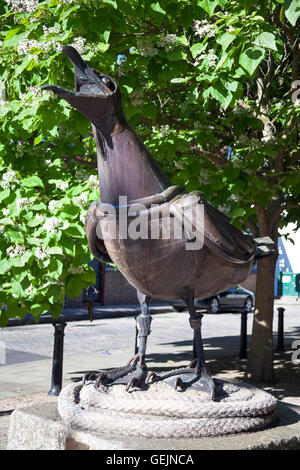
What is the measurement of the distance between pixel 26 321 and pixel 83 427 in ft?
51.9

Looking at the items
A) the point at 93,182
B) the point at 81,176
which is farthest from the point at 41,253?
the point at 81,176

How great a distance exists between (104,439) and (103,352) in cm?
900

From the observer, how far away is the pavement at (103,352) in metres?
8.52

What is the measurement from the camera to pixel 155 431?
10.3 feet

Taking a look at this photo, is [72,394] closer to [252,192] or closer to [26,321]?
[252,192]

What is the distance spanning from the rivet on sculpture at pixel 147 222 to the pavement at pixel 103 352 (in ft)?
10.2

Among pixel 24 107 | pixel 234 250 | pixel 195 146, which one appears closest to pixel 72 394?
pixel 234 250

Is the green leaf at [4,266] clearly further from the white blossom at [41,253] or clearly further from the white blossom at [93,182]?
the white blossom at [93,182]

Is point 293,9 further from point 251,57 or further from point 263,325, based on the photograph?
point 263,325

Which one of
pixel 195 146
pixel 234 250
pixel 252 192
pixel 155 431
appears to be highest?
pixel 195 146

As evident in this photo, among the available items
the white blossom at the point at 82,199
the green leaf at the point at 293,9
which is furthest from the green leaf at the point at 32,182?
the green leaf at the point at 293,9

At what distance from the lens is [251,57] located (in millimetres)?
4480
